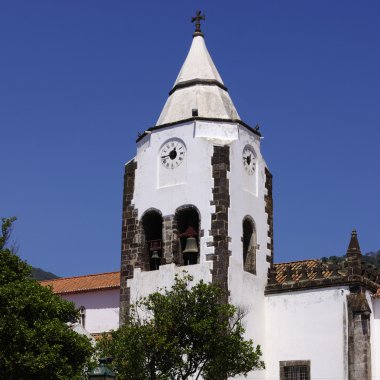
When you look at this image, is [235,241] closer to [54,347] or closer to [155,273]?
[155,273]

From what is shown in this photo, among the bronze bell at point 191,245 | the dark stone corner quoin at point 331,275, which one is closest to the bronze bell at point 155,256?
the bronze bell at point 191,245

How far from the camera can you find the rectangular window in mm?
36219

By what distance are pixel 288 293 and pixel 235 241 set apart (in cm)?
319

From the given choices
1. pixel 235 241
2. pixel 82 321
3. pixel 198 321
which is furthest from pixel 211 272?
pixel 82 321

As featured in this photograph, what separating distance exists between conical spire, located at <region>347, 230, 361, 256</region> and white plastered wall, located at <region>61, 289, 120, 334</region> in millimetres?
12340

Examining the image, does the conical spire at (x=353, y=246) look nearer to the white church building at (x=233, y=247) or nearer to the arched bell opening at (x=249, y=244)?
the white church building at (x=233, y=247)

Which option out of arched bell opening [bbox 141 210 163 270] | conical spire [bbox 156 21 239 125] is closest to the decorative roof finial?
conical spire [bbox 156 21 239 125]

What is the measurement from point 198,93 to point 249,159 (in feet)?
11.8

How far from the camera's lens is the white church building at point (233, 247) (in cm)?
3584

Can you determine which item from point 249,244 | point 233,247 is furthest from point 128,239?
point 249,244

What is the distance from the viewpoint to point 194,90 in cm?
3978

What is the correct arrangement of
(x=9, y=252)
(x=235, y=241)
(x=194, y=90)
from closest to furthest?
(x=9, y=252) → (x=235, y=241) → (x=194, y=90)

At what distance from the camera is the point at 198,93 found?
39531 mm

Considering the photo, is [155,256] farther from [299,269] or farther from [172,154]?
[299,269]
